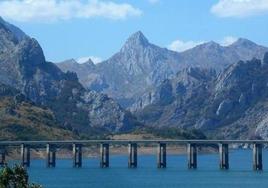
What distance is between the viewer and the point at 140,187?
603ft

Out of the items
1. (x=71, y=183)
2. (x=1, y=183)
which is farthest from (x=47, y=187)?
(x=1, y=183)

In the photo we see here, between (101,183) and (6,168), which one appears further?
(101,183)

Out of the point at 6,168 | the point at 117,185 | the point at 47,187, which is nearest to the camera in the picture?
the point at 6,168

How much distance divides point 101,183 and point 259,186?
3732 centimetres

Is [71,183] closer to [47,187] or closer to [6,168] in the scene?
[47,187]

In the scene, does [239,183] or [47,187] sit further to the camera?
[239,183]

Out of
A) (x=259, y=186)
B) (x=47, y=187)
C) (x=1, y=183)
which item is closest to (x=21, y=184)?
(x=1, y=183)

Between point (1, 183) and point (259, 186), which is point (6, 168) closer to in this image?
point (1, 183)

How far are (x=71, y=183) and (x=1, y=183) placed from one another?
448ft

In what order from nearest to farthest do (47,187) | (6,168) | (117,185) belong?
(6,168) → (47,187) → (117,185)

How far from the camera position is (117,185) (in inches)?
7559

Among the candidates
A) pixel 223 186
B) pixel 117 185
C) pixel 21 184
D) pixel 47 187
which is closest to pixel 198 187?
pixel 223 186

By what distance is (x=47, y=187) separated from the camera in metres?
180

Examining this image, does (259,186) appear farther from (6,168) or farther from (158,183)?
(6,168)
